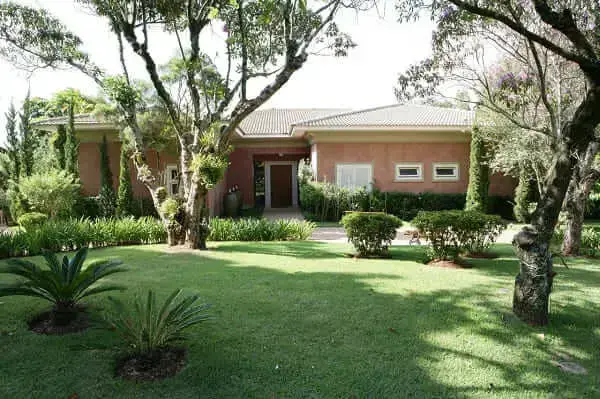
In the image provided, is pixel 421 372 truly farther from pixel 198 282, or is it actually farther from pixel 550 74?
pixel 550 74

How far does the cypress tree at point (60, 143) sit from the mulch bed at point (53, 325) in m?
13.2

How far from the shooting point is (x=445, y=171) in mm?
18219

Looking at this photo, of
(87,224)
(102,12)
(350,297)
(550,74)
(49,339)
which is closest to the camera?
(49,339)

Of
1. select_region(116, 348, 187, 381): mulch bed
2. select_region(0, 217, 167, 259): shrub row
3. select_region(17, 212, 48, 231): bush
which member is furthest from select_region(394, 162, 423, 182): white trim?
select_region(116, 348, 187, 381): mulch bed

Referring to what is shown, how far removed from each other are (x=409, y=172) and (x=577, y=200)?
365 inches

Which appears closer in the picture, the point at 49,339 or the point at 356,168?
the point at 49,339

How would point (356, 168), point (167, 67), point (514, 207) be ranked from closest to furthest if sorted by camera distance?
point (167, 67) < point (514, 207) < point (356, 168)

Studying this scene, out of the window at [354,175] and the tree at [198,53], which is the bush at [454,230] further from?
the window at [354,175]

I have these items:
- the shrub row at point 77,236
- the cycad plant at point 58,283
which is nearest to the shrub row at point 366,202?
the shrub row at point 77,236

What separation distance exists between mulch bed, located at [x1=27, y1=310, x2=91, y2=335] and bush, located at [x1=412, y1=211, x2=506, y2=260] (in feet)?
20.1

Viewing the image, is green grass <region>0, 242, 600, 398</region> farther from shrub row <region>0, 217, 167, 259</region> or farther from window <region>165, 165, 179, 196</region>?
window <region>165, 165, 179, 196</region>

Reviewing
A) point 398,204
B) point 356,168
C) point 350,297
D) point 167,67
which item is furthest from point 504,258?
point 167,67

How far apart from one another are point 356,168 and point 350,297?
12876 millimetres

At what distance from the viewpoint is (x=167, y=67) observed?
43.3 ft
